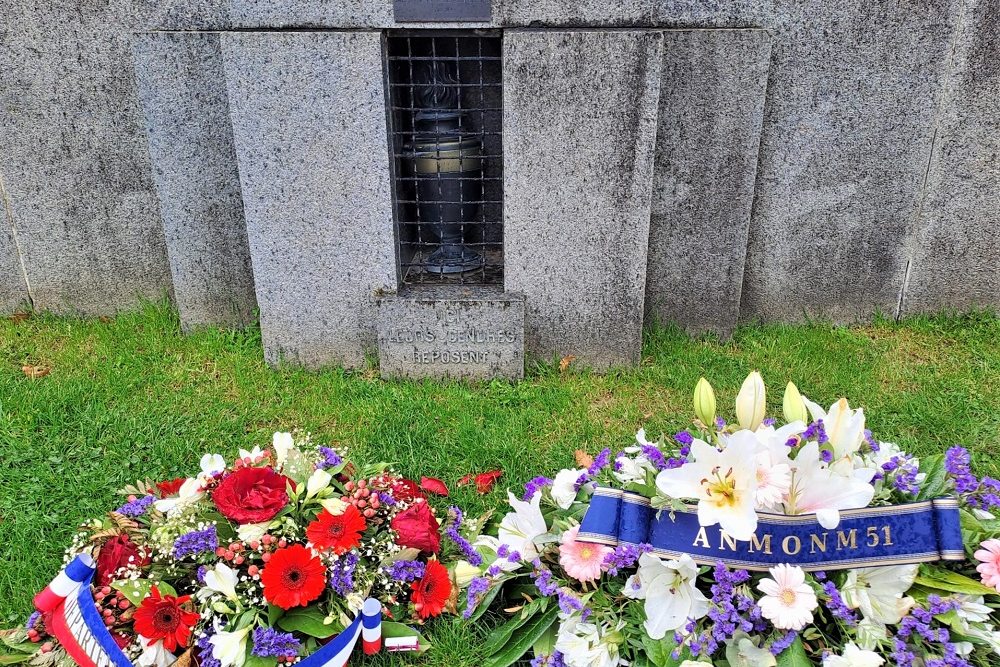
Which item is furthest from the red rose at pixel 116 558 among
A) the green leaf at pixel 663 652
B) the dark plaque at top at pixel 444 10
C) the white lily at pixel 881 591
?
the dark plaque at top at pixel 444 10

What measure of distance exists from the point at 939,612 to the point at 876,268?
2800mm

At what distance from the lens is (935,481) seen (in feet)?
7.28

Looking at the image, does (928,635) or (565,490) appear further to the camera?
(565,490)

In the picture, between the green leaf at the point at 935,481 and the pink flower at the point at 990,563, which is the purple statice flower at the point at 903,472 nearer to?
the green leaf at the point at 935,481

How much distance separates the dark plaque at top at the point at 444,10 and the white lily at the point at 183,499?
2.07 m

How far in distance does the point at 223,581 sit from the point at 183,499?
37 cm

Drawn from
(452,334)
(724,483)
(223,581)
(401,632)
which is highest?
(724,483)

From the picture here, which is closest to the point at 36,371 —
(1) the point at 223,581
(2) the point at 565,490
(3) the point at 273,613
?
(1) the point at 223,581

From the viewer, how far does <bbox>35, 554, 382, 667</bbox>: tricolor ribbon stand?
2225mm

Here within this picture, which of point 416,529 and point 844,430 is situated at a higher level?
point 844,430

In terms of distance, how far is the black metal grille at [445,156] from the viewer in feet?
13.4

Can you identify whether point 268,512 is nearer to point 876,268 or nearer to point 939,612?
point 939,612

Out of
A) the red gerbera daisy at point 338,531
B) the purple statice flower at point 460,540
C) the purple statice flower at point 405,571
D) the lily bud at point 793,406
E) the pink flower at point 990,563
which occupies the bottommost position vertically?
the purple statice flower at point 460,540

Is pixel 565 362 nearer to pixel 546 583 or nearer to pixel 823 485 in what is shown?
pixel 546 583
